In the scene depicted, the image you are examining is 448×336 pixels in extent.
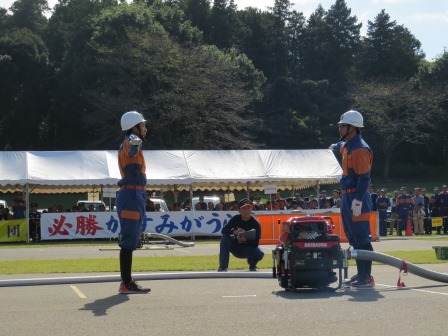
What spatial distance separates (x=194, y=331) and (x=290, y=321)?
1.05 meters

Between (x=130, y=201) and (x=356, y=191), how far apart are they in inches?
124

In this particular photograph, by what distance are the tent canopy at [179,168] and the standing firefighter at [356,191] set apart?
2106 centimetres

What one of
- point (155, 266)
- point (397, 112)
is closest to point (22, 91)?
point (397, 112)

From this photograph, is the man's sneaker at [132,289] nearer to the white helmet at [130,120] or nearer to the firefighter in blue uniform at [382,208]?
the white helmet at [130,120]

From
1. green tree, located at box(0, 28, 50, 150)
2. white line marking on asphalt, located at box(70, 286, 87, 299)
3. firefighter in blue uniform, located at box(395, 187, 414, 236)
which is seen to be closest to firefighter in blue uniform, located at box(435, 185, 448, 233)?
firefighter in blue uniform, located at box(395, 187, 414, 236)

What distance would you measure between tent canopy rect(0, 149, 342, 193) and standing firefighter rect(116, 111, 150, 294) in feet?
68.3

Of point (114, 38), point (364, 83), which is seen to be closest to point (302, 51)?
point (364, 83)

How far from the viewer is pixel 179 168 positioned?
3347 cm

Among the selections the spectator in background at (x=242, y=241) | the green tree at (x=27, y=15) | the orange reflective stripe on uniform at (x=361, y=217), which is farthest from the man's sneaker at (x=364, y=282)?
the green tree at (x=27, y=15)

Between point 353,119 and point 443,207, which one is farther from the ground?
point 353,119

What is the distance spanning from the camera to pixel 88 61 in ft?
215

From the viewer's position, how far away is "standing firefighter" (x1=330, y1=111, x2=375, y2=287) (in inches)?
438

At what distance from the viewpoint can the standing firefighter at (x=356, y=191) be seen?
11133 mm

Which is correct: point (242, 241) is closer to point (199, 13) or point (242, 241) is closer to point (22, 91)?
point (22, 91)
